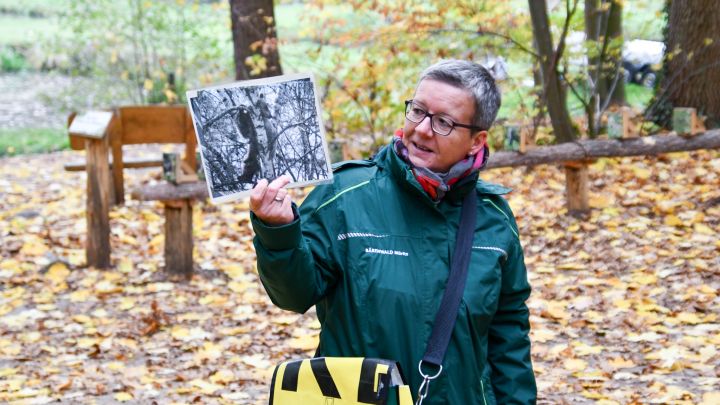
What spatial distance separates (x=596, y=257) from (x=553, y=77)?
9.23 feet

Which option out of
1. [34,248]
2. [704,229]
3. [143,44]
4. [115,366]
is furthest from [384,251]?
[143,44]

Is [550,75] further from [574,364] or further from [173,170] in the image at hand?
[574,364]

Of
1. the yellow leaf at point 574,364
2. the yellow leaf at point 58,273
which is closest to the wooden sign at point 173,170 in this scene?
the yellow leaf at point 58,273

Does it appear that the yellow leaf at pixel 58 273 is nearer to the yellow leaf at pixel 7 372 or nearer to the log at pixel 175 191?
the log at pixel 175 191

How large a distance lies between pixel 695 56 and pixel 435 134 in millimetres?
9001

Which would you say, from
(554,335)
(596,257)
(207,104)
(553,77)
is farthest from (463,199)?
(553,77)

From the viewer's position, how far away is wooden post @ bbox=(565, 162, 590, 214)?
29.5ft

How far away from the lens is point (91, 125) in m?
8.24

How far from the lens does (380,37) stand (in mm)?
9578

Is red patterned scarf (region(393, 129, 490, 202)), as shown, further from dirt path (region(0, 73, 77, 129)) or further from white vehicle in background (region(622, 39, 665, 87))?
dirt path (region(0, 73, 77, 129))

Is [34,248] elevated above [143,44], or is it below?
below

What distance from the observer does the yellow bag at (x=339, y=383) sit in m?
2.34

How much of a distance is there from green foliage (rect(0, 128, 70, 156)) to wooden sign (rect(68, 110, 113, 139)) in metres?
7.07

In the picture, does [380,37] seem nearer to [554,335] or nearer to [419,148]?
[554,335]
